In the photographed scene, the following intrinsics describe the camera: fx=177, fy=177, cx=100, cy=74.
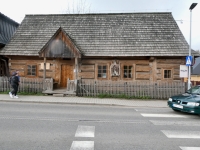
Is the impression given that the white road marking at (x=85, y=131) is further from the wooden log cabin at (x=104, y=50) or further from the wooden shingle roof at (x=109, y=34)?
the wooden shingle roof at (x=109, y=34)

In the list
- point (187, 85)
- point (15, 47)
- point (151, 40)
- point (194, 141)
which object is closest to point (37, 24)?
point (15, 47)

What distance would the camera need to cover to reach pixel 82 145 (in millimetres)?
4484

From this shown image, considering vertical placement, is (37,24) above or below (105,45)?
above

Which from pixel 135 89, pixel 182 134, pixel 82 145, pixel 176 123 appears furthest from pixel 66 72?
pixel 182 134

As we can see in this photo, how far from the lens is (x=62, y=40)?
45.2 ft

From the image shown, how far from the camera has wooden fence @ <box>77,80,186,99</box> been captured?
12.8 m

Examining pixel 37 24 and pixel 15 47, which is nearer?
pixel 15 47

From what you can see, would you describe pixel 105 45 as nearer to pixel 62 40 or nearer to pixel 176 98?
pixel 62 40

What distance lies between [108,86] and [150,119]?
19.9 ft

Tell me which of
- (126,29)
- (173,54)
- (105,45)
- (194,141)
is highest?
(126,29)

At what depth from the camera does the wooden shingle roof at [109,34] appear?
47.5ft

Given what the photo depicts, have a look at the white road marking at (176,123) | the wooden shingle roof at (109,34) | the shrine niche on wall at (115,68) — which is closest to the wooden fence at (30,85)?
the wooden shingle roof at (109,34)

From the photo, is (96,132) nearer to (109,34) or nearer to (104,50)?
(104,50)

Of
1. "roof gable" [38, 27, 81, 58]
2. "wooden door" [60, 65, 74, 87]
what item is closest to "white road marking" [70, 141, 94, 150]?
"roof gable" [38, 27, 81, 58]
